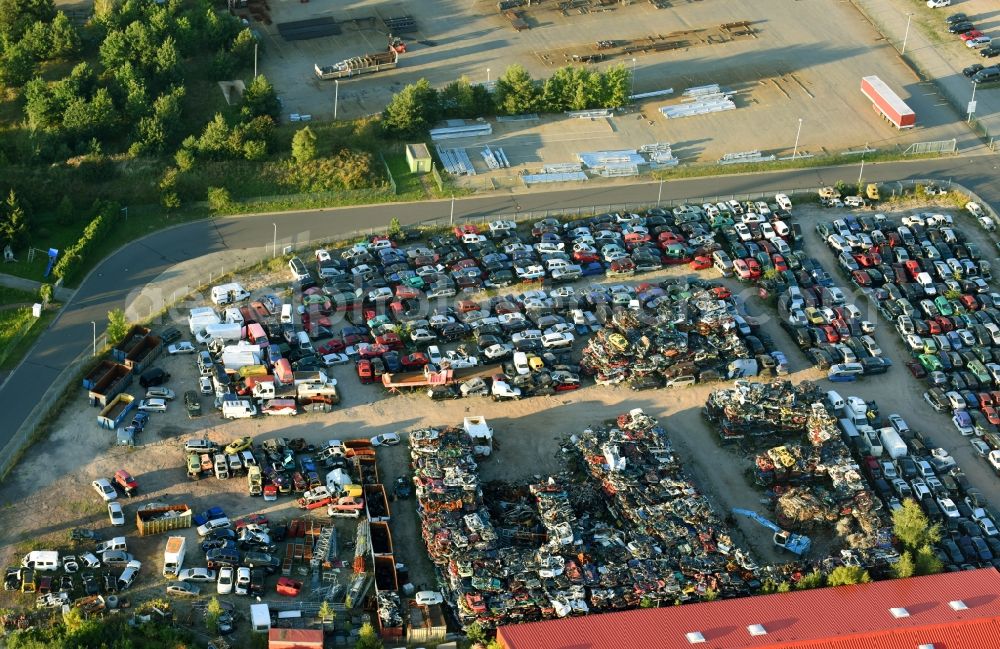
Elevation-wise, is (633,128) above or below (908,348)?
above

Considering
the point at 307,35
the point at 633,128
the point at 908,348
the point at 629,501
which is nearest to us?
the point at 629,501

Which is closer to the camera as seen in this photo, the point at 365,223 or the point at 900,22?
the point at 365,223

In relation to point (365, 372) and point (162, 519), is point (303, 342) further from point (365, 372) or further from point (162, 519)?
point (162, 519)

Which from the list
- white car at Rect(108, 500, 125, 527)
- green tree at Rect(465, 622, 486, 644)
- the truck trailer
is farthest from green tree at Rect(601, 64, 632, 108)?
green tree at Rect(465, 622, 486, 644)

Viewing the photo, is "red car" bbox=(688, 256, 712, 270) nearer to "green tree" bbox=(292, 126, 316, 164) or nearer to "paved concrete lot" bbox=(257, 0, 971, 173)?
"paved concrete lot" bbox=(257, 0, 971, 173)

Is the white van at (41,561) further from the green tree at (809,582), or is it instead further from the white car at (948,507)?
the white car at (948,507)

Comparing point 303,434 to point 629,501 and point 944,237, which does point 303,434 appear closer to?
point 629,501

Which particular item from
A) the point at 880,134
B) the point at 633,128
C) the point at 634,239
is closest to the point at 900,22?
the point at 880,134
